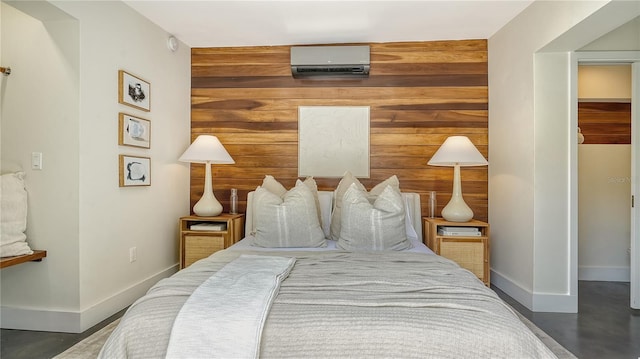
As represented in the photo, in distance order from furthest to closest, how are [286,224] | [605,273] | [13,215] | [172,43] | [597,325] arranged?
[605,273], [172,43], [286,224], [597,325], [13,215]

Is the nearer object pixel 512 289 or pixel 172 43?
pixel 512 289

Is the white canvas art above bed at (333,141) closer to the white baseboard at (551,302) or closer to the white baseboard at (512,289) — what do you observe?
the white baseboard at (512,289)

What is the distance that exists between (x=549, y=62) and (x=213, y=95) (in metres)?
3.09

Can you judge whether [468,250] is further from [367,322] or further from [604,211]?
[367,322]

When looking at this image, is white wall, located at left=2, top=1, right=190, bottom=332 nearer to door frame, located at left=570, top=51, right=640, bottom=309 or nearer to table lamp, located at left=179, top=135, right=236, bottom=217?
table lamp, located at left=179, top=135, right=236, bottom=217

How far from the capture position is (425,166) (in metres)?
3.35

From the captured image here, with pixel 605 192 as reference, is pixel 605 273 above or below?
below

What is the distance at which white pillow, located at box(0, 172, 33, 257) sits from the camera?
204 cm

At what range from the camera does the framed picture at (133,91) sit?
8.21 feet

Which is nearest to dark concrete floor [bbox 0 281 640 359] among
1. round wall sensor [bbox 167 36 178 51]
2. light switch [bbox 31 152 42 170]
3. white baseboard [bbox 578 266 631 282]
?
white baseboard [bbox 578 266 631 282]

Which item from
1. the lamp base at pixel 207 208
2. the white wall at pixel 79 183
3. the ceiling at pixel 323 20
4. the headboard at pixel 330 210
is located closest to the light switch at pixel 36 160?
the white wall at pixel 79 183

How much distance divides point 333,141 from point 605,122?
9.30 feet

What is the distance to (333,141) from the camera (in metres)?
3.42

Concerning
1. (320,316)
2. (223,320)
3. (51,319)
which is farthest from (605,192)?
(51,319)
